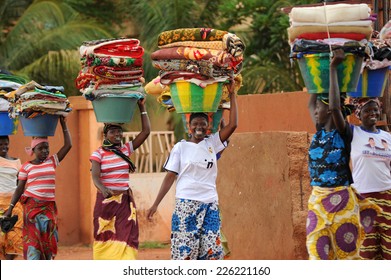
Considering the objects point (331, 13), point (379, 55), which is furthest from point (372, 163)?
point (331, 13)

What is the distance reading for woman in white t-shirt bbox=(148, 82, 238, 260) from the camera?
25.8 ft

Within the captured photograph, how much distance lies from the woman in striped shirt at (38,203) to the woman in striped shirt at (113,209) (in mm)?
798

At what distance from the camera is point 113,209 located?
8.80 metres

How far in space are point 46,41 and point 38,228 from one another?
32.2ft

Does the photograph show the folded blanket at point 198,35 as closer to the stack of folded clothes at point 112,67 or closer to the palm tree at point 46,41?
the stack of folded clothes at point 112,67

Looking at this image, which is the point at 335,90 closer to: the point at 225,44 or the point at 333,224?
the point at 333,224

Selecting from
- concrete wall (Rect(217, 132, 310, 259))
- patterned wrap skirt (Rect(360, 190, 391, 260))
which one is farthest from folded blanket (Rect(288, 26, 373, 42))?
concrete wall (Rect(217, 132, 310, 259))

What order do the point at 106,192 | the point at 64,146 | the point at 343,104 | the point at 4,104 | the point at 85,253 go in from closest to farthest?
1. the point at 343,104
2. the point at 106,192
3. the point at 64,146
4. the point at 4,104
5. the point at 85,253

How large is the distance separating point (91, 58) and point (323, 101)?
235 cm

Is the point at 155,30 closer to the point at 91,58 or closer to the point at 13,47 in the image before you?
the point at 13,47

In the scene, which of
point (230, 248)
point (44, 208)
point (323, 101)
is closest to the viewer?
point (323, 101)

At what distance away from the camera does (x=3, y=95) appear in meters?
10.3

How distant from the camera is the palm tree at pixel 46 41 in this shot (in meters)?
18.2
